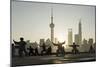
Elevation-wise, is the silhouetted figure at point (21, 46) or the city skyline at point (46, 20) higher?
the city skyline at point (46, 20)

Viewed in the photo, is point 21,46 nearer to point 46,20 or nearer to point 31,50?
point 31,50

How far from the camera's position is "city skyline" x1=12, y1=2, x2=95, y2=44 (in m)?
2.81

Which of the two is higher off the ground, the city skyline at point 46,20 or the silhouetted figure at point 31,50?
the city skyline at point 46,20

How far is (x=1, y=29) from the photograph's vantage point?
2738mm

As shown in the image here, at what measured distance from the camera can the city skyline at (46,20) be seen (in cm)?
281

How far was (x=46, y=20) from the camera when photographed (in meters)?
2.96

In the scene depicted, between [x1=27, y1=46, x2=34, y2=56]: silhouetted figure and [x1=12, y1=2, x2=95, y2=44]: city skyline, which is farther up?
[x1=12, y1=2, x2=95, y2=44]: city skyline

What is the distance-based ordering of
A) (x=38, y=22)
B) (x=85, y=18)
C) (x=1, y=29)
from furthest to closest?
(x=85, y=18) → (x=38, y=22) → (x=1, y=29)

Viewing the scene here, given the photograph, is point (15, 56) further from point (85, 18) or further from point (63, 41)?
point (85, 18)

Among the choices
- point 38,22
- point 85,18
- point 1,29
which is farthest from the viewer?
point 85,18

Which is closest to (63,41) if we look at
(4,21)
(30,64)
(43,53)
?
(43,53)

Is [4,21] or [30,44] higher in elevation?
[4,21]

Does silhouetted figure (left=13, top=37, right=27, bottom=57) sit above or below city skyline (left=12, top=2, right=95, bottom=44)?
below
